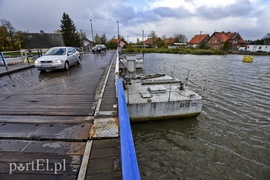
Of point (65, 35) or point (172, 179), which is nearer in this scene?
point (172, 179)

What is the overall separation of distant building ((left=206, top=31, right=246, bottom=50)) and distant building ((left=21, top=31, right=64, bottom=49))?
68496 mm

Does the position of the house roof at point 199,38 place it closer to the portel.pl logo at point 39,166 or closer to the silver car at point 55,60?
the silver car at point 55,60

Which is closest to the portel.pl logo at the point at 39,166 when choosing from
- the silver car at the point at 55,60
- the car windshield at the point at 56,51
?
the silver car at the point at 55,60

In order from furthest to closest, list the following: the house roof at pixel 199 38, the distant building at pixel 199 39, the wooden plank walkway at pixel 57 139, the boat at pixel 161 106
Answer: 1. the house roof at pixel 199 38
2. the distant building at pixel 199 39
3. the boat at pixel 161 106
4. the wooden plank walkway at pixel 57 139

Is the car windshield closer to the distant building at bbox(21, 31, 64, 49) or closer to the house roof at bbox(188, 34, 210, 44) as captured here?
the distant building at bbox(21, 31, 64, 49)

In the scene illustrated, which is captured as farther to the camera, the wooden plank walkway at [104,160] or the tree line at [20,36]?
the tree line at [20,36]

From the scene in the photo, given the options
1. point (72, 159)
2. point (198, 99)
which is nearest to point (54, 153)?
point (72, 159)

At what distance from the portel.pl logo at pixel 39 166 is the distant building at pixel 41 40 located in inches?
1771

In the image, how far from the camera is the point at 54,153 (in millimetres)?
2594

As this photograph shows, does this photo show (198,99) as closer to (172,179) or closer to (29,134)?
(172,179)

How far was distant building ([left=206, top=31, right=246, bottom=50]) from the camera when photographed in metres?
72.5

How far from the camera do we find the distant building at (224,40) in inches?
2856

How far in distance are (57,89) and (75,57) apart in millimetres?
6960

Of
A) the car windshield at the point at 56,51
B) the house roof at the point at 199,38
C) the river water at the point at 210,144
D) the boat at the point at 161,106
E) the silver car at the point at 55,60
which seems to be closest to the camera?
the river water at the point at 210,144
